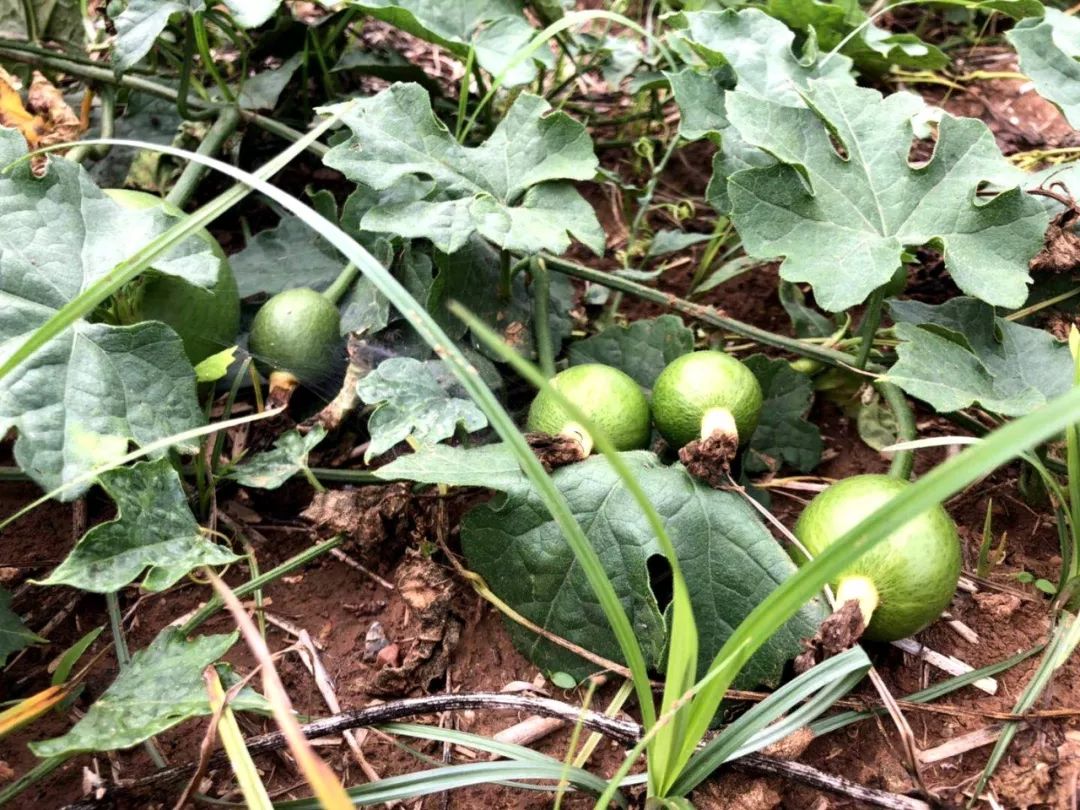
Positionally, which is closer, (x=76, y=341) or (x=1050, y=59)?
(x=76, y=341)

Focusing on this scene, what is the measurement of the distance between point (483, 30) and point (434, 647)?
142 cm

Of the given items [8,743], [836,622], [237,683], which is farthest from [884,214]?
[8,743]

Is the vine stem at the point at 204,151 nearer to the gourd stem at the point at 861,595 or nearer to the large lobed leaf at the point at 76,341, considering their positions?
the large lobed leaf at the point at 76,341

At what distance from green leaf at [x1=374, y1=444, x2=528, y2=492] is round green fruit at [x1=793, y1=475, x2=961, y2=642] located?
509mm

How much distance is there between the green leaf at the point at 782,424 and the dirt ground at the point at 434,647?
2.9 inches

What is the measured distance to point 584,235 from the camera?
5.06ft

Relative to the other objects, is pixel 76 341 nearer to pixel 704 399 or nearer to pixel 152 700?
pixel 152 700

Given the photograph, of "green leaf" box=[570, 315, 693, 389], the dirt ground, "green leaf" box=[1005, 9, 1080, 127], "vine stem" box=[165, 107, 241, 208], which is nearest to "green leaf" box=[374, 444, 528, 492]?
the dirt ground

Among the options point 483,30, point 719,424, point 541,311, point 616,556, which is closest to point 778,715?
point 616,556

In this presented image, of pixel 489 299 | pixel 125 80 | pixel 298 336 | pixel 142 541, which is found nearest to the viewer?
pixel 142 541

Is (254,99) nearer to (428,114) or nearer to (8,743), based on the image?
(428,114)

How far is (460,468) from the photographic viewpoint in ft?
4.37

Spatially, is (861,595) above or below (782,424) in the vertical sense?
above

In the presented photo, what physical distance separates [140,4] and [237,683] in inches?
53.5
